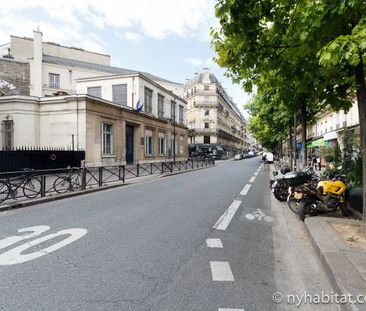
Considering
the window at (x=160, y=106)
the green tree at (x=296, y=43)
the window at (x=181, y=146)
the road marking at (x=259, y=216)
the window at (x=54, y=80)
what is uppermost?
the window at (x=54, y=80)

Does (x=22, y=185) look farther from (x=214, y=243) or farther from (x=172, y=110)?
(x=172, y=110)

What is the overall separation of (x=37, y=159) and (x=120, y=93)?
1224 cm

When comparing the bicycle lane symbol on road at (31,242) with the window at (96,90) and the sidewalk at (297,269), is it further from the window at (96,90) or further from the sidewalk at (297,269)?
the window at (96,90)

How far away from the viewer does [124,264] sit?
12.5ft

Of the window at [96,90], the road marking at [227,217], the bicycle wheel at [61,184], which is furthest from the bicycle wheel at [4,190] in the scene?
the window at [96,90]

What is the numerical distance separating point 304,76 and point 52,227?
6610mm

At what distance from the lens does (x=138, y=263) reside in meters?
3.83

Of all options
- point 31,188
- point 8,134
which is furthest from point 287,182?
point 8,134

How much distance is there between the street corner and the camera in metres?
6.50

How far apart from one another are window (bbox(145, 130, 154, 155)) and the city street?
21.1m

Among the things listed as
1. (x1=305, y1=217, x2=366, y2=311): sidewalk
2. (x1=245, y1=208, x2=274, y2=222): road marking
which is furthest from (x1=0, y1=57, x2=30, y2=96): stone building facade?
(x1=305, y1=217, x2=366, y2=311): sidewalk

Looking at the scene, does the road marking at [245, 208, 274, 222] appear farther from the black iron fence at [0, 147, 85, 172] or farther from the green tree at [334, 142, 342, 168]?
the black iron fence at [0, 147, 85, 172]

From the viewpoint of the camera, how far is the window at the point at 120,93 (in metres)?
26.3

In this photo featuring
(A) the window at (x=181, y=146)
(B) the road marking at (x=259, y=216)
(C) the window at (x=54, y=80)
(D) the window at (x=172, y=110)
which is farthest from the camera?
(A) the window at (x=181, y=146)
